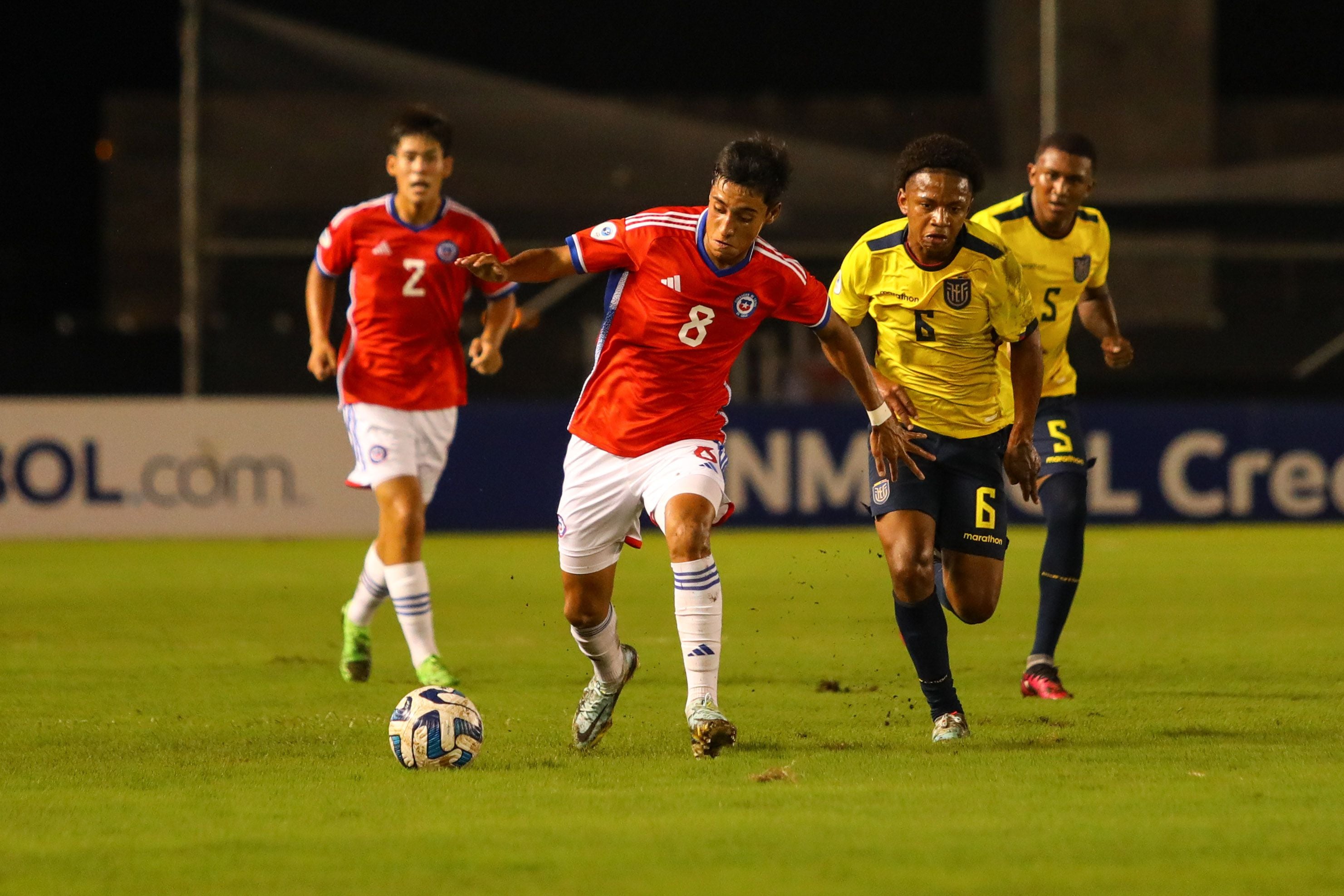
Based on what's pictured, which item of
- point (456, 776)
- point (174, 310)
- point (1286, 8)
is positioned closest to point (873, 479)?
point (456, 776)

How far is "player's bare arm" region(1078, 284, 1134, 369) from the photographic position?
25.1 feet

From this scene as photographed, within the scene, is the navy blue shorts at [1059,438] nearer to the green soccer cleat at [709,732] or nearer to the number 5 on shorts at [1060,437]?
the number 5 on shorts at [1060,437]

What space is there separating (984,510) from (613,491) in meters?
1.29

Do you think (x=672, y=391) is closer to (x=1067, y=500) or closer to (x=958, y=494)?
(x=958, y=494)

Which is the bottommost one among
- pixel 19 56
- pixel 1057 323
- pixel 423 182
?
pixel 1057 323

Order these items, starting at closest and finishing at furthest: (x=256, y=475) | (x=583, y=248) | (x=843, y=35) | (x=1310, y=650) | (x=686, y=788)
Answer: (x=686, y=788), (x=583, y=248), (x=1310, y=650), (x=256, y=475), (x=843, y=35)

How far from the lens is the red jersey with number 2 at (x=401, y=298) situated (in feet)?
25.5

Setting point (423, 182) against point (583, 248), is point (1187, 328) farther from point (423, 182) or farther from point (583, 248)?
point (583, 248)

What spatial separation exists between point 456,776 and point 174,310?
16.7 m

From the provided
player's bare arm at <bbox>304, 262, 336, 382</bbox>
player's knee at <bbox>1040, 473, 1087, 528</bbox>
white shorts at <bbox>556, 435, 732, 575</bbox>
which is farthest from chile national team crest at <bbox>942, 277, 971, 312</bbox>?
player's bare arm at <bbox>304, 262, 336, 382</bbox>

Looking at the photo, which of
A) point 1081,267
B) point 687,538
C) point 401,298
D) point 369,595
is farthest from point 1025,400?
point 369,595

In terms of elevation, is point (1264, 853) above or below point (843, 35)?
below

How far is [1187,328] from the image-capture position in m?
16.6

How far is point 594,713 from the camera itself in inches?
234
